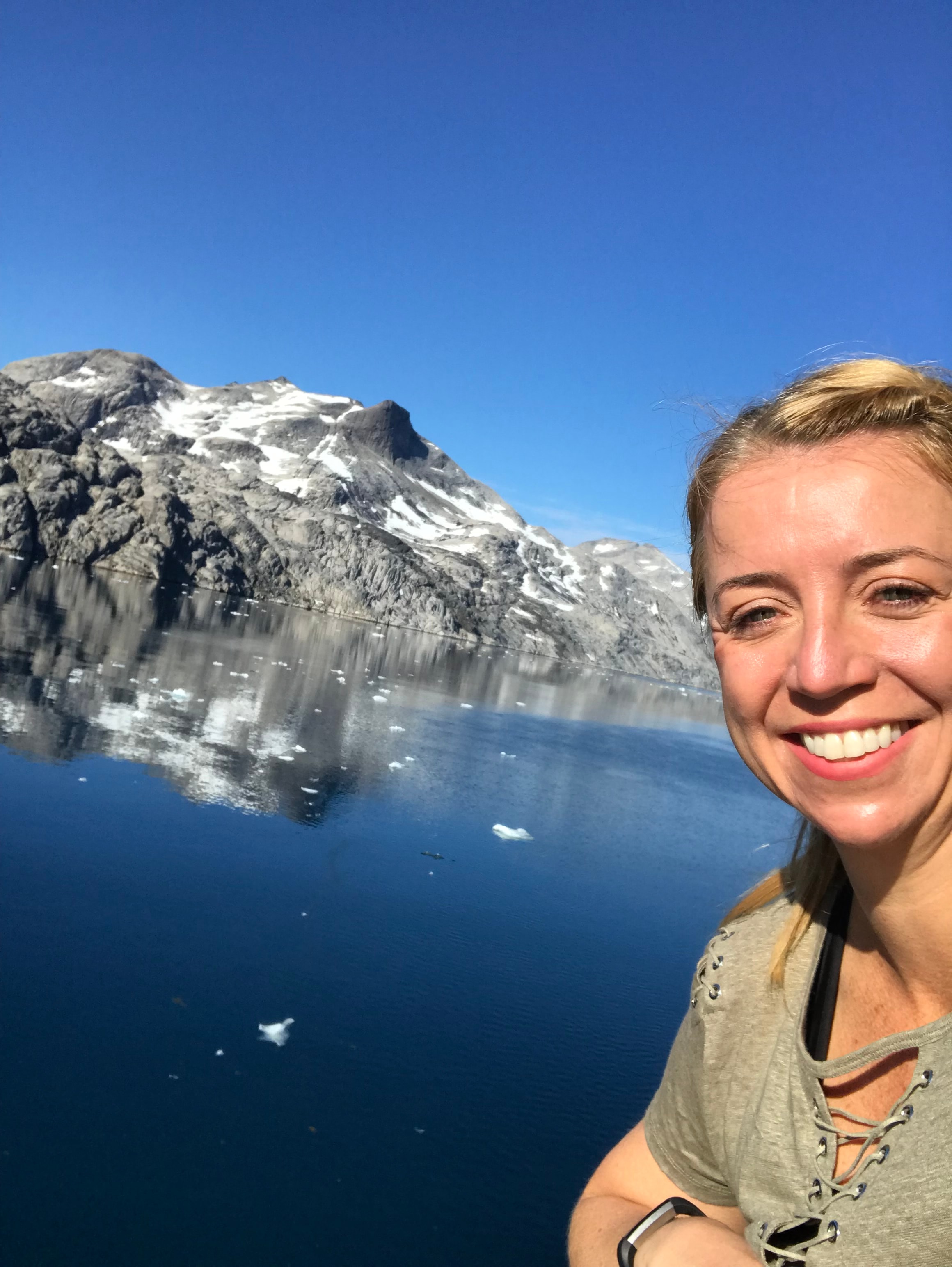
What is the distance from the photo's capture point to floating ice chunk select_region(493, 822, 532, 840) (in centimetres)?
1270

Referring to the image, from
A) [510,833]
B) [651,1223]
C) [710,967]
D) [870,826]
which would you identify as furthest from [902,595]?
[510,833]

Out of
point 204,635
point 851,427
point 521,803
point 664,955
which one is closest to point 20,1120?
point 851,427

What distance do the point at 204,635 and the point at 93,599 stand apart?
29.8 ft

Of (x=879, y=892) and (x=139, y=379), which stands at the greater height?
(x=139, y=379)

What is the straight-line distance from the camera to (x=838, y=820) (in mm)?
1494

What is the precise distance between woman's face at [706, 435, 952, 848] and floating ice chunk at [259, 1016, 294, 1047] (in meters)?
5.33

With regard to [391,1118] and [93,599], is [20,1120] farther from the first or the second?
[93,599]

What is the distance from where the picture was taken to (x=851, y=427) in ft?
5.12

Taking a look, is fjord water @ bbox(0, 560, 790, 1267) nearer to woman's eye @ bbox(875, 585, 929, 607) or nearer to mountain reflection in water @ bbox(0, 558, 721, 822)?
mountain reflection in water @ bbox(0, 558, 721, 822)

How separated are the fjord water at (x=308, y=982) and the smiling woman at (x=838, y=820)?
1.93 m

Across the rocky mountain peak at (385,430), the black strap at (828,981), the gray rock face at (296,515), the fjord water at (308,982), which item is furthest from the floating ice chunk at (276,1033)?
the rocky mountain peak at (385,430)

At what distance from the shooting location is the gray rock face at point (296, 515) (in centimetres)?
7712

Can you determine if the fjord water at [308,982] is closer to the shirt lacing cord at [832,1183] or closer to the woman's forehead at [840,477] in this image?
the shirt lacing cord at [832,1183]

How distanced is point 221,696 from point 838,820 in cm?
1894
